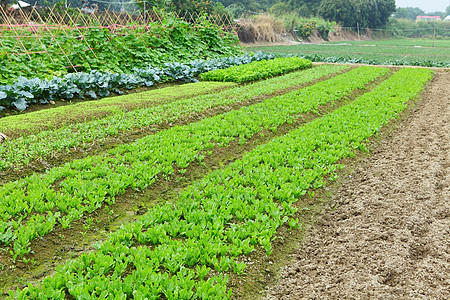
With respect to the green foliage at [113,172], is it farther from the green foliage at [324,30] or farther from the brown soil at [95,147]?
the green foliage at [324,30]

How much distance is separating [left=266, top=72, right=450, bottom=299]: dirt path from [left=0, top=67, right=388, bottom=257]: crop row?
2.62 m

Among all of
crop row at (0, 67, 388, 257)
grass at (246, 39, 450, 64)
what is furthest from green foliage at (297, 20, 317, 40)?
crop row at (0, 67, 388, 257)

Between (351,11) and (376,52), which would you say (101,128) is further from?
(351,11)

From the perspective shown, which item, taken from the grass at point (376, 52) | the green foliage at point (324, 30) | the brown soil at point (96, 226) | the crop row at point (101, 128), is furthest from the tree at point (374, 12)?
the brown soil at point (96, 226)

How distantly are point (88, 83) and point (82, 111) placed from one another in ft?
7.99

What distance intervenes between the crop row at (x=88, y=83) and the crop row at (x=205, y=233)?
22.1 feet

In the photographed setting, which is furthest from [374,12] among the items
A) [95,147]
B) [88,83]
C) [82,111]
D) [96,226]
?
[96,226]

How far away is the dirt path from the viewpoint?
3611mm

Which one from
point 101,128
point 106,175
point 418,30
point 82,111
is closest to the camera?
point 106,175

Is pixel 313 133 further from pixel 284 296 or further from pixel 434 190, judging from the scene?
pixel 284 296

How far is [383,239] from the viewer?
14.5ft

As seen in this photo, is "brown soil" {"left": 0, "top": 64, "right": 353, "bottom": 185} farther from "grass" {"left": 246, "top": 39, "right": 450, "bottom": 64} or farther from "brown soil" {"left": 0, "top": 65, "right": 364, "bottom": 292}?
"grass" {"left": 246, "top": 39, "right": 450, "bottom": 64}

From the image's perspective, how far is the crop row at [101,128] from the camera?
21.9 ft

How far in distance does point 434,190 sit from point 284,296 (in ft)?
11.2
